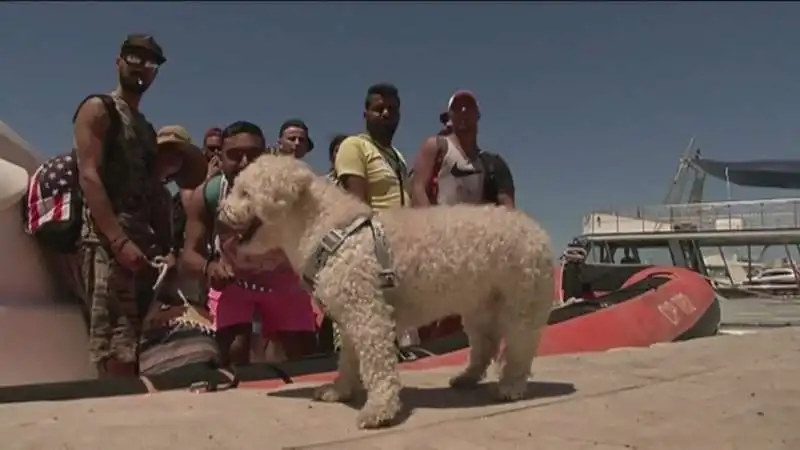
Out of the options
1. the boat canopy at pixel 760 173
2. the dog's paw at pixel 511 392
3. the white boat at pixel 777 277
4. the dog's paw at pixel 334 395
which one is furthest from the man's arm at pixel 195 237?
the boat canopy at pixel 760 173

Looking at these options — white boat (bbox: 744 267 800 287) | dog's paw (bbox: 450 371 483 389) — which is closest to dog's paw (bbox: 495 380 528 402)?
dog's paw (bbox: 450 371 483 389)

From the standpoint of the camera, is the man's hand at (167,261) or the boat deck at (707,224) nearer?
the man's hand at (167,261)

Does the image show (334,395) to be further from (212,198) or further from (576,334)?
(576,334)

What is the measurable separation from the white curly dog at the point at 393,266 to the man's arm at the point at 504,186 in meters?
1.34

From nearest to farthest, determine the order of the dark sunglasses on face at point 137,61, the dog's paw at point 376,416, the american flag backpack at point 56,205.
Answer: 1. the dog's paw at point 376,416
2. the dark sunglasses on face at point 137,61
3. the american flag backpack at point 56,205

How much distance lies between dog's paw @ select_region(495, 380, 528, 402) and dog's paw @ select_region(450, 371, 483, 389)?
377mm

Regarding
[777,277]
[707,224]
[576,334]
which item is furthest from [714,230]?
[576,334]

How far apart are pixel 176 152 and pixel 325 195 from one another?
1844 millimetres

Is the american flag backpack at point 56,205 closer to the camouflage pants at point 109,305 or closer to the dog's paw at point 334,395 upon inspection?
the camouflage pants at point 109,305

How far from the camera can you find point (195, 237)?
5.51 metres

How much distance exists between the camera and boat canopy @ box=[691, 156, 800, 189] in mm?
18375

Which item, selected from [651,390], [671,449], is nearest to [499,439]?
[671,449]

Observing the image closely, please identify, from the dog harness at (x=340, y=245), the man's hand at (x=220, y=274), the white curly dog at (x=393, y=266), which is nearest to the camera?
the white curly dog at (x=393, y=266)

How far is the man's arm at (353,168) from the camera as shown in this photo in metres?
5.41
